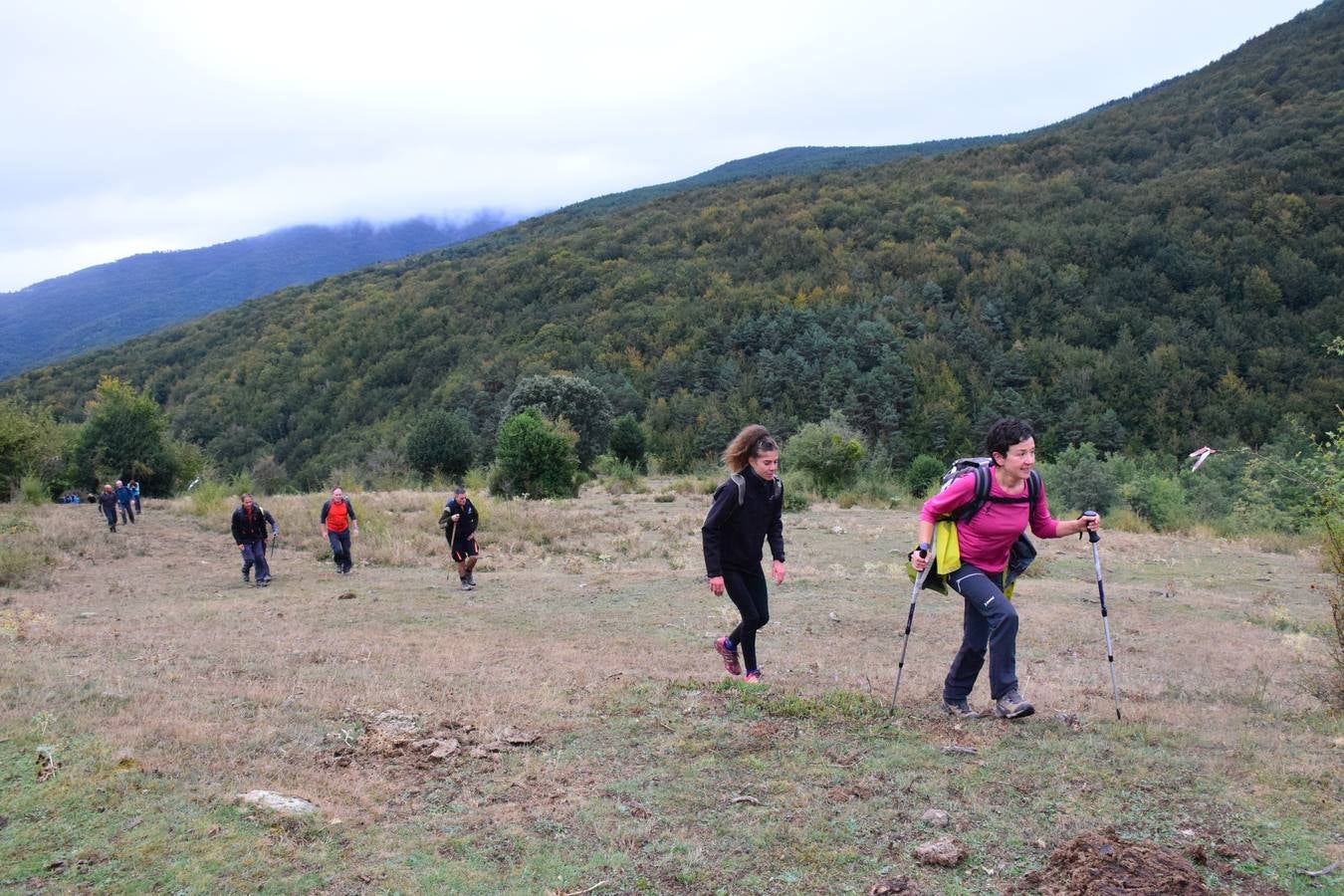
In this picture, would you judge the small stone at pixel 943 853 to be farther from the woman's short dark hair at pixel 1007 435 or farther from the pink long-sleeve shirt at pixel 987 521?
the woman's short dark hair at pixel 1007 435

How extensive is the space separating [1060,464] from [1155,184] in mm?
48546

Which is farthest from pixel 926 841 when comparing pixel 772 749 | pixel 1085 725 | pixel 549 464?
pixel 549 464

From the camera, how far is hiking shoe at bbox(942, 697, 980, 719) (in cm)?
529

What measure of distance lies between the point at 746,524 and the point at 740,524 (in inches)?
1.7

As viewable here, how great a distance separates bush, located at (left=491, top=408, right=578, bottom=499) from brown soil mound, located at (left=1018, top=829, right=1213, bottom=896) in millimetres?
26472

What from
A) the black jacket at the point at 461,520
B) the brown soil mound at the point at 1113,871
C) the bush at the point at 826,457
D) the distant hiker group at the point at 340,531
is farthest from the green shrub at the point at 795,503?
the brown soil mound at the point at 1113,871

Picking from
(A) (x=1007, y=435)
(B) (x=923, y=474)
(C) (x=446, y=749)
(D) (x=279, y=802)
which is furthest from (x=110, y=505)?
(B) (x=923, y=474)

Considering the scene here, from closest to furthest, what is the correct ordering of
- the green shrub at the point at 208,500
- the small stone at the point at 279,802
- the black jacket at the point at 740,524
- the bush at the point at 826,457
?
the small stone at the point at 279,802
the black jacket at the point at 740,524
the green shrub at the point at 208,500
the bush at the point at 826,457

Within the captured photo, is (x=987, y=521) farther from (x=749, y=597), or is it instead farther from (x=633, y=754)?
(x=633, y=754)

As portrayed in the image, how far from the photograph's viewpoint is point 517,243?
10956 centimetres

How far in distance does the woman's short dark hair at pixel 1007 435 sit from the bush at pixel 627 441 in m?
39.8

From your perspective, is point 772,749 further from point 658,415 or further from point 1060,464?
point 658,415

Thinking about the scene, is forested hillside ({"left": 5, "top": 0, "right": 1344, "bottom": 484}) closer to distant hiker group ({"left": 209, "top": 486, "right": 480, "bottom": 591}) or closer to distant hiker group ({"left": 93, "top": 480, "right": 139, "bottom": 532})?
distant hiker group ({"left": 93, "top": 480, "right": 139, "bottom": 532})

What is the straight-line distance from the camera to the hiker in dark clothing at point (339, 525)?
47.7ft
